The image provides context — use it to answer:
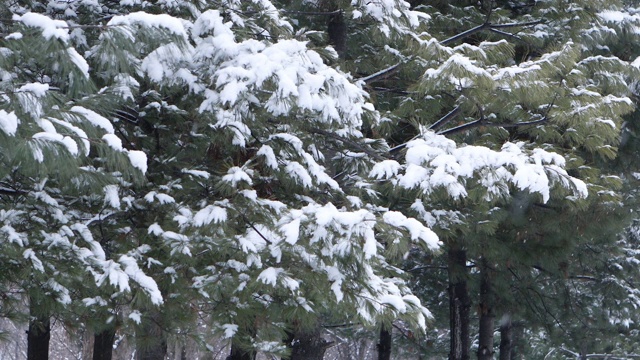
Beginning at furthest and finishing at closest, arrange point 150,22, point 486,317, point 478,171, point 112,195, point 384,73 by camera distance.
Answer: point 486,317, point 384,73, point 478,171, point 112,195, point 150,22

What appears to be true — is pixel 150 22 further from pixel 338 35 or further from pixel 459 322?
pixel 459 322

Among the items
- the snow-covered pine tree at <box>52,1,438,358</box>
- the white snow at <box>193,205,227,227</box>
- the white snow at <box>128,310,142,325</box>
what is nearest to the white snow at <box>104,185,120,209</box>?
the snow-covered pine tree at <box>52,1,438,358</box>

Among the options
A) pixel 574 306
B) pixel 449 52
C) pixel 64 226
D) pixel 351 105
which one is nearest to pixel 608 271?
pixel 574 306

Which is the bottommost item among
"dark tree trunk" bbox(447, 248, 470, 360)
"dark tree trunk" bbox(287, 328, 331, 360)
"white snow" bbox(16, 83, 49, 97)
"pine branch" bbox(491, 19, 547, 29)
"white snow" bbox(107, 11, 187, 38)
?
"dark tree trunk" bbox(447, 248, 470, 360)

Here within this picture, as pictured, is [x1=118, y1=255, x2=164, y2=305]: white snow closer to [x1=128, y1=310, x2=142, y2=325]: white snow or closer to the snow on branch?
[x1=128, y1=310, x2=142, y2=325]: white snow

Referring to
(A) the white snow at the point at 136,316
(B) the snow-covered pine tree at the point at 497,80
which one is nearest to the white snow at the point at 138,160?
(A) the white snow at the point at 136,316

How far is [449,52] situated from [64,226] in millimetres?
3439

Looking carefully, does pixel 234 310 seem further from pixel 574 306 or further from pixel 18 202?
pixel 574 306

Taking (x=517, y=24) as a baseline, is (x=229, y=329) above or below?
below

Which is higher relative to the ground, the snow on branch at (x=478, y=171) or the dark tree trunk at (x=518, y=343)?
the snow on branch at (x=478, y=171)

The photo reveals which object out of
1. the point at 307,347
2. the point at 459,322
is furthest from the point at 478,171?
the point at 459,322

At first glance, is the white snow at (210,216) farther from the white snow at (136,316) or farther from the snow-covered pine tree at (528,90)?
the snow-covered pine tree at (528,90)

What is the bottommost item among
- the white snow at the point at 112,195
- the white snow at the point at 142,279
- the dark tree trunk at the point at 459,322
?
the dark tree trunk at the point at 459,322

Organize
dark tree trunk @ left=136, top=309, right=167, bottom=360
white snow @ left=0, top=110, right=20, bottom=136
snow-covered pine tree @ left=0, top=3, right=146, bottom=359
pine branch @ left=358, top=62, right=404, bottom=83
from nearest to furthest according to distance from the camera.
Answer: white snow @ left=0, top=110, right=20, bottom=136, snow-covered pine tree @ left=0, top=3, right=146, bottom=359, dark tree trunk @ left=136, top=309, right=167, bottom=360, pine branch @ left=358, top=62, right=404, bottom=83
